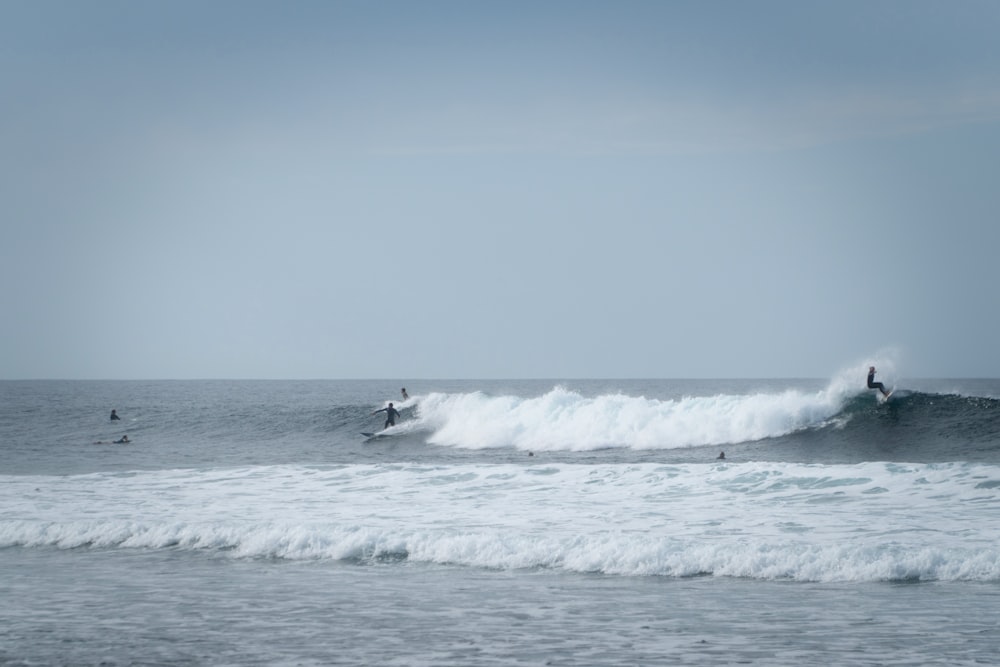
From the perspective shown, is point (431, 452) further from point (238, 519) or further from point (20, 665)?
point (20, 665)

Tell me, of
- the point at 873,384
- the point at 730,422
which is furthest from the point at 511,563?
the point at 873,384

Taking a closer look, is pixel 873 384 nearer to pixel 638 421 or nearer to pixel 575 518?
pixel 638 421

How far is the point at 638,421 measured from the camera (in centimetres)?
3488

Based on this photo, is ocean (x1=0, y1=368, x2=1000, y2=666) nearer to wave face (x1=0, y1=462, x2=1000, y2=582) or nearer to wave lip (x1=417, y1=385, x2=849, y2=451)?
wave face (x1=0, y1=462, x2=1000, y2=582)

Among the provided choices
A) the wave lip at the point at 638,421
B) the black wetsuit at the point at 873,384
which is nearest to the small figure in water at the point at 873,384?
the black wetsuit at the point at 873,384

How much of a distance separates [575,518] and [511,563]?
3.09 meters

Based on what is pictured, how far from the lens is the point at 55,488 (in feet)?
74.4

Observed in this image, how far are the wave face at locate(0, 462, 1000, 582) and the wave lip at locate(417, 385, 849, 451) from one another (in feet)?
40.7

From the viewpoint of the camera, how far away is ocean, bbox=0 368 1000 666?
9.85 m

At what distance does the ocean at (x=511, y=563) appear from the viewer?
9.85 meters

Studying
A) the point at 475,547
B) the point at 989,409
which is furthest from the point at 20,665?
the point at 989,409

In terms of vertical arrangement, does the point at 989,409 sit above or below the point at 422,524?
above

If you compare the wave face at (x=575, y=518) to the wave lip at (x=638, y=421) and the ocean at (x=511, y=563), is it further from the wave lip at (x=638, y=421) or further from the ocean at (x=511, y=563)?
the wave lip at (x=638, y=421)

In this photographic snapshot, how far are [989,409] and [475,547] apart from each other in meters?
22.7
